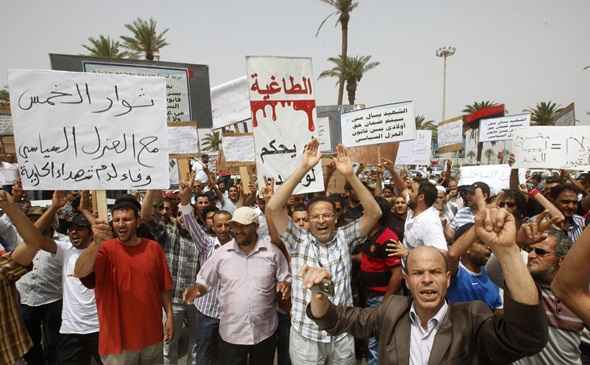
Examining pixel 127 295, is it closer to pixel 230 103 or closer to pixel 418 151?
pixel 230 103

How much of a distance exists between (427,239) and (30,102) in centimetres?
346

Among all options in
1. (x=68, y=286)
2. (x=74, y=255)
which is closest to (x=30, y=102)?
(x=74, y=255)

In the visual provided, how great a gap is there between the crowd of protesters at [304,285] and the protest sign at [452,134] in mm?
4648

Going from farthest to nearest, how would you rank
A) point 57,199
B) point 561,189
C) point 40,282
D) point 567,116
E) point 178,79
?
point 567,116
point 178,79
point 561,189
point 40,282
point 57,199

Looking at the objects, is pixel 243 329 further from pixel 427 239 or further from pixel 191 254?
pixel 427 239

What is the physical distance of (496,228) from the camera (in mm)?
1484

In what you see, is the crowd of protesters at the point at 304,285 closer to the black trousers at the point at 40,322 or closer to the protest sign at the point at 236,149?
the black trousers at the point at 40,322

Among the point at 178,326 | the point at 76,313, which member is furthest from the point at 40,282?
the point at 178,326

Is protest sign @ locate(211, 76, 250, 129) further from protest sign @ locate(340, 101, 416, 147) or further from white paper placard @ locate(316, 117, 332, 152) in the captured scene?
white paper placard @ locate(316, 117, 332, 152)

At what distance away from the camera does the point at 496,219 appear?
4.85 feet

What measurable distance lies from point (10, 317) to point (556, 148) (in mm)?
6927

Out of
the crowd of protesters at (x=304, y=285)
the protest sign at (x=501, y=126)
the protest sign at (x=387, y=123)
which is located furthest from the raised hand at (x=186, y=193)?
the protest sign at (x=501, y=126)

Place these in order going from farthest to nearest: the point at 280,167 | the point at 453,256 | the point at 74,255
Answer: the point at 280,167 → the point at 74,255 → the point at 453,256

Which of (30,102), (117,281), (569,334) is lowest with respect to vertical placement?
(569,334)
